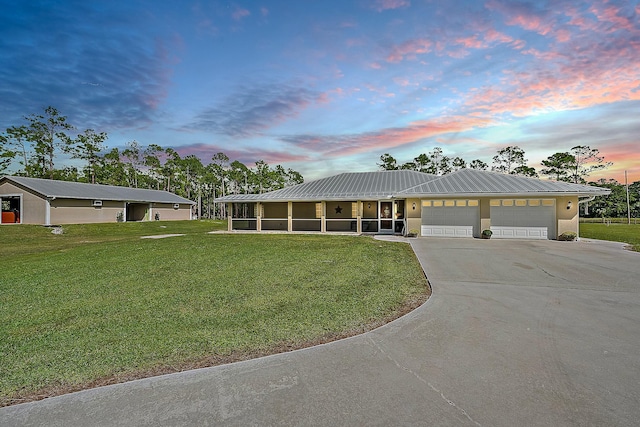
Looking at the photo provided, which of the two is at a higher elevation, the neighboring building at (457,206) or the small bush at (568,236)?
the neighboring building at (457,206)

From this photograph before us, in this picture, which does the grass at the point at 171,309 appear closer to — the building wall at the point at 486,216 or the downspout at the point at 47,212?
the building wall at the point at 486,216

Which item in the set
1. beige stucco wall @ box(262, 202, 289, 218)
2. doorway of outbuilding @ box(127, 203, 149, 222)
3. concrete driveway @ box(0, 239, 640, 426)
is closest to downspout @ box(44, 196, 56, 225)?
doorway of outbuilding @ box(127, 203, 149, 222)

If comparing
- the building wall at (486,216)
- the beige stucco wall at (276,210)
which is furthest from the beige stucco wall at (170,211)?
the building wall at (486,216)

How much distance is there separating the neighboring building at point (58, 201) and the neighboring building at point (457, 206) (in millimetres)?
15043

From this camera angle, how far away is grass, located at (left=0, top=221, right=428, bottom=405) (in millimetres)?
3383

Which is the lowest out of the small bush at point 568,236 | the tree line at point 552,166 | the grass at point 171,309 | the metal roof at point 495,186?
the grass at point 171,309

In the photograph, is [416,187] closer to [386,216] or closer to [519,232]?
[386,216]

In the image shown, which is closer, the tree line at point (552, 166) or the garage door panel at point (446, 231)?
the garage door panel at point (446, 231)

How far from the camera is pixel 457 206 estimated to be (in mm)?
17359

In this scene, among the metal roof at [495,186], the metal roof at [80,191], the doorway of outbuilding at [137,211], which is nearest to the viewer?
the metal roof at [495,186]

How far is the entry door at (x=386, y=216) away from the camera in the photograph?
69.3 ft

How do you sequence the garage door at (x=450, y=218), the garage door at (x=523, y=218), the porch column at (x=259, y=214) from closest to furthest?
the garage door at (x=523, y=218), the garage door at (x=450, y=218), the porch column at (x=259, y=214)

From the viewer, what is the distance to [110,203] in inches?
1200

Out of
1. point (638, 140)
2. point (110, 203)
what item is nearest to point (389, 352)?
point (638, 140)
